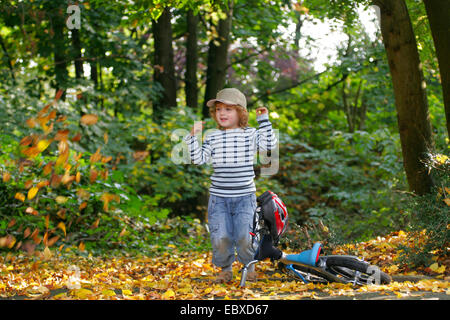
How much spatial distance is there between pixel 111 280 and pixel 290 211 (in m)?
7.18

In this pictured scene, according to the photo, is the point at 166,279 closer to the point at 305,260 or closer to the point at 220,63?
the point at 305,260

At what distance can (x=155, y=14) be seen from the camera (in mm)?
6812

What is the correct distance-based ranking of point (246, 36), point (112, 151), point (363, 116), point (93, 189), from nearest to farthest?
1. point (93, 189)
2. point (112, 151)
3. point (246, 36)
4. point (363, 116)

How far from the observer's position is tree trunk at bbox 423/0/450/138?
552 centimetres

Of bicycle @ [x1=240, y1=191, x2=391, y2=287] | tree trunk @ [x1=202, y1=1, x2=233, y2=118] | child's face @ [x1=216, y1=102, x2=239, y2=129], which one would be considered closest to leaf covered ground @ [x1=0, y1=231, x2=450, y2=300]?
bicycle @ [x1=240, y1=191, x2=391, y2=287]

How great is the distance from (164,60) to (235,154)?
25.8ft

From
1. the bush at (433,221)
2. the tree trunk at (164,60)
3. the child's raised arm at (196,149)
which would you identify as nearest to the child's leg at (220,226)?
the child's raised arm at (196,149)

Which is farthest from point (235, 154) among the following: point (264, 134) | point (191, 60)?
point (191, 60)

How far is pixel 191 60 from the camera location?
12.6 metres

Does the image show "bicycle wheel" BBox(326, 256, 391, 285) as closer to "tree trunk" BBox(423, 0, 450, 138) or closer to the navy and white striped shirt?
the navy and white striped shirt

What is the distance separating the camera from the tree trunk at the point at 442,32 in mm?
5523

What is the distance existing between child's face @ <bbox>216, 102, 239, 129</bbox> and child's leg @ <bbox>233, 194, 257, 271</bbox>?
71cm

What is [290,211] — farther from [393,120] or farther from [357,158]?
[393,120]
